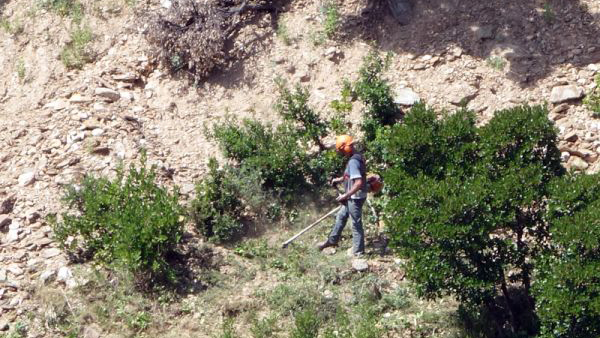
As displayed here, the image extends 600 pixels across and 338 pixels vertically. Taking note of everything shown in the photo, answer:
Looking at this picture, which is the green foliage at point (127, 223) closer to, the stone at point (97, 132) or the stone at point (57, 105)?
the stone at point (97, 132)

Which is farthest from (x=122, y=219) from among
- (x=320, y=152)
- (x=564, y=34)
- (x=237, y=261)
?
(x=564, y=34)

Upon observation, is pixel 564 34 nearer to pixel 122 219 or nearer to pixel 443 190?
pixel 443 190

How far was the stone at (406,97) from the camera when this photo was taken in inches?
440

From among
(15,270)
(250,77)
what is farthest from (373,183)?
(15,270)

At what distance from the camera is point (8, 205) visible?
1011 centimetres

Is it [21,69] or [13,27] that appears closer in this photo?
[21,69]

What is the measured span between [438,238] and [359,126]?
297 centimetres

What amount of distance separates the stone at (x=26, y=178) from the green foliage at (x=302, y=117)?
2553mm

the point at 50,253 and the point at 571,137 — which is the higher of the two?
the point at 571,137

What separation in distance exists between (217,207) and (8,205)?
1971 mm

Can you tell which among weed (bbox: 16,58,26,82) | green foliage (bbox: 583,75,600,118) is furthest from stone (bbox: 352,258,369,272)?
weed (bbox: 16,58,26,82)

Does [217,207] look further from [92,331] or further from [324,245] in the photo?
[92,331]

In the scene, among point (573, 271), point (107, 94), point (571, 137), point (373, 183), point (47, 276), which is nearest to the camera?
point (573, 271)

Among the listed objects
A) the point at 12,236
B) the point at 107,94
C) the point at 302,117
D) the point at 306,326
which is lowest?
the point at 306,326
